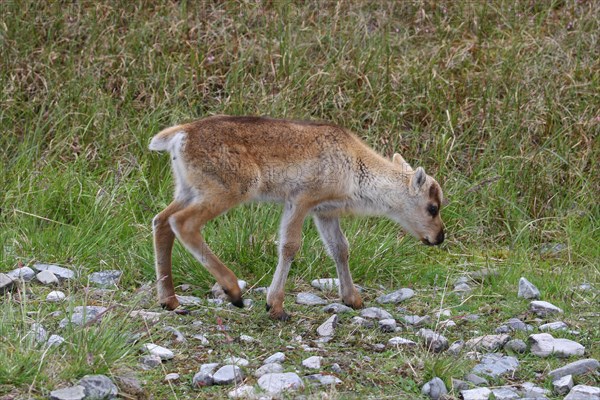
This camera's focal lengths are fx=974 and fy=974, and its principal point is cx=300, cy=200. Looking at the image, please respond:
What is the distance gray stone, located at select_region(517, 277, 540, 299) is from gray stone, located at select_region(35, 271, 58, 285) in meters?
3.46

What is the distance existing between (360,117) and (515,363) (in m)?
5.01

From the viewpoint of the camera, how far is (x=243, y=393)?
5066 millimetres

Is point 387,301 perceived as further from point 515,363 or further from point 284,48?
point 284,48

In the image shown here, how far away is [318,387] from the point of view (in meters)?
5.29

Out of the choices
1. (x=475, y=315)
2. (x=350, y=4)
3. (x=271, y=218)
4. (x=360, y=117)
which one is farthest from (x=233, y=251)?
(x=350, y=4)

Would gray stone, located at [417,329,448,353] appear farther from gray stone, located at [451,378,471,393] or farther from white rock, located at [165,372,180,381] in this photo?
white rock, located at [165,372,180,381]

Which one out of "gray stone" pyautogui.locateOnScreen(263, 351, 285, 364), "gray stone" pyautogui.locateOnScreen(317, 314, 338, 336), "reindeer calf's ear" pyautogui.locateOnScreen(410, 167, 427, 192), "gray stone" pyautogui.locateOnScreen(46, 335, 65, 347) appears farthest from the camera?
Result: "reindeer calf's ear" pyautogui.locateOnScreen(410, 167, 427, 192)

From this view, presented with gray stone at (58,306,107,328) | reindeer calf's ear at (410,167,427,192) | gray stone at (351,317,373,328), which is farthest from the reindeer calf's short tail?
reindeer calf's ear at (410,167,427,192)

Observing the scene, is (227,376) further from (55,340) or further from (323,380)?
(55,340)

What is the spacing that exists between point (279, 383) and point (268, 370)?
27 cm

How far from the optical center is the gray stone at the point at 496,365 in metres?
5.65

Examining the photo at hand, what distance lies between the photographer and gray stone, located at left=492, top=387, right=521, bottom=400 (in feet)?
17.1

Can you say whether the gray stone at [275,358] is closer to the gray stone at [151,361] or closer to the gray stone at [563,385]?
the gray stone at [151,361]

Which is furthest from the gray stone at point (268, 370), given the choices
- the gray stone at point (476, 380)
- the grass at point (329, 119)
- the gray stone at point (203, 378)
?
the gray stone at point (476, 380)
